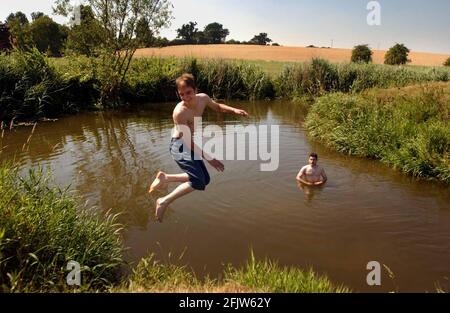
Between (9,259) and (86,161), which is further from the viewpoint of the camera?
(86,161)

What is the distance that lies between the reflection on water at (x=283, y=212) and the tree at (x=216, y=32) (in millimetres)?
107013

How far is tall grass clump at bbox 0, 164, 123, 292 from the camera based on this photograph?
4441mm

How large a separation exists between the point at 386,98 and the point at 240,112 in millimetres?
11348

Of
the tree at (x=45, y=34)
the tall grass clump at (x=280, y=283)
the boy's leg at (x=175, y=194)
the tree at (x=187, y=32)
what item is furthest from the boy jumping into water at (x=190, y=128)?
the tree at (x=187, y=32)

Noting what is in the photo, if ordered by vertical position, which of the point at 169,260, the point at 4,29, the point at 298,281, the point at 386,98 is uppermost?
the point at 4,29

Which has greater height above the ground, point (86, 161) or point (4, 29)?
point (4, 29)

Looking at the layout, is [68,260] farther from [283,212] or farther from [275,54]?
[275,54]

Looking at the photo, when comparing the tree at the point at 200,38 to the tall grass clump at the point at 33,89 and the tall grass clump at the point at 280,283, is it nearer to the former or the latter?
the tall grass clump at the point at 33,89

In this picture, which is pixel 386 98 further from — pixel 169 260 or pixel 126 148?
pixel 169 260

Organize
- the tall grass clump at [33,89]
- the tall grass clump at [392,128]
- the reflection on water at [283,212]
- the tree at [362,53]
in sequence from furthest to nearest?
the tree at [362,53], the tall grass clump at [33,89], the tall grass clump at [392,128], the reflection on water at [283,212]

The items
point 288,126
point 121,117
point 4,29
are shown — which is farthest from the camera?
point 4,29

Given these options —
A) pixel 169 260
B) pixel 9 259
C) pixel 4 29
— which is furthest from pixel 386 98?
pixel 4 29

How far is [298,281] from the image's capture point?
14.7 feet

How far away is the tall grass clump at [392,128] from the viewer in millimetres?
10211
